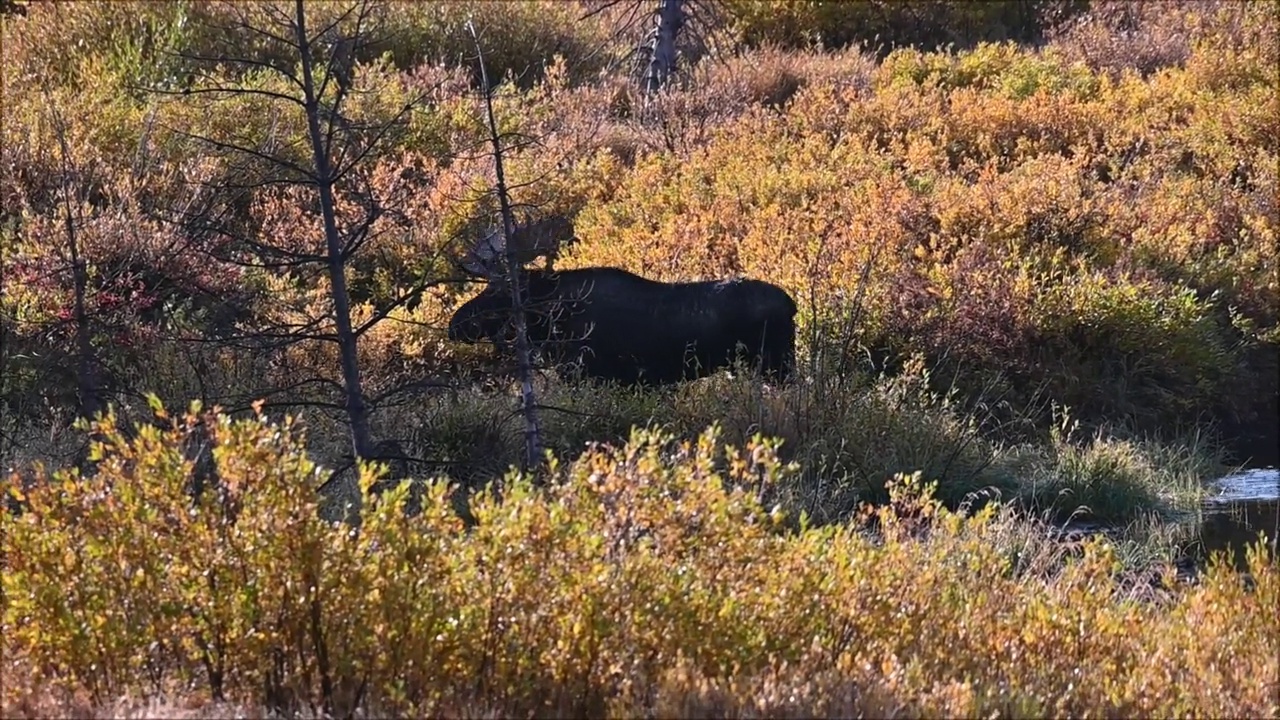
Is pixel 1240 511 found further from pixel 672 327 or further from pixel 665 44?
pixel 665 44

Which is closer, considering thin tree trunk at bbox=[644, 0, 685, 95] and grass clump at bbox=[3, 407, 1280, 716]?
grass clump at bbox=[3, 407, 1280, 716]

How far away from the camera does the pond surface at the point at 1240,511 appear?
9.59 m

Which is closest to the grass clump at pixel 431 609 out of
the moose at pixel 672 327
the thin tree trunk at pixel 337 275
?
the thin tree trunk at pixel 337 275

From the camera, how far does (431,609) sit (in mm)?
5082

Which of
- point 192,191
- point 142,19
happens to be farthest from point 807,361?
point 142,19

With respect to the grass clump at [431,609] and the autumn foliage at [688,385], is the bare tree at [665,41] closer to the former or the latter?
the autumn foliage at [688,385]

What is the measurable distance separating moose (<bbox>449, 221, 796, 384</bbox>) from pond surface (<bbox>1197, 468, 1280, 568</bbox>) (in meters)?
3.02

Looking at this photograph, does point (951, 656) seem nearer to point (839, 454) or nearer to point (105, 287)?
point (839, 454)

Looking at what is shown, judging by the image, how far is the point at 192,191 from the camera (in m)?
14.5

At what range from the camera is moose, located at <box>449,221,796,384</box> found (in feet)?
37.7

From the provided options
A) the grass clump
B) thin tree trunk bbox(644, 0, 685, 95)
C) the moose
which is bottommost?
the moose

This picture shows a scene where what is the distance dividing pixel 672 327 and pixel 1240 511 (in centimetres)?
399

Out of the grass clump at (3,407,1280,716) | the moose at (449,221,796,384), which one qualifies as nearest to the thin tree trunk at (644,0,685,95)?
the moose at (449,221,796,384)

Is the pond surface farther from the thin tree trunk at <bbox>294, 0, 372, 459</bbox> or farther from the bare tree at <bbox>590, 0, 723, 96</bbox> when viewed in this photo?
the bare tree at <bbox>590, 0, 723, 96</bbox>
